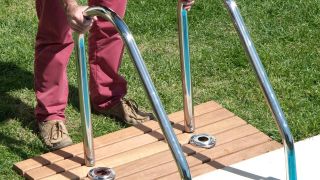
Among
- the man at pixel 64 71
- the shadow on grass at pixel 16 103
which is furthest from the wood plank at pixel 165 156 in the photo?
the shadow on grass at pixel 16 103

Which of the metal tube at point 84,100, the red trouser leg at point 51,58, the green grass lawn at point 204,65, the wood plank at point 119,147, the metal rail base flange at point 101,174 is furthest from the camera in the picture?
the green grass lawn at point 204,65

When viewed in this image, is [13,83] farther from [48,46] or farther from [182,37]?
[182,37]

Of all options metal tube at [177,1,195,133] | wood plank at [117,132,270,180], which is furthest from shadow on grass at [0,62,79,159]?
metal tube at [177,1,195,133]

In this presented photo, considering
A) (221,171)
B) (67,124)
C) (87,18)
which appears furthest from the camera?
(67,124)

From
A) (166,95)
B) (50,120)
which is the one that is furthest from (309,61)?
(50,120)

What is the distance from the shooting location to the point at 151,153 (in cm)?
445

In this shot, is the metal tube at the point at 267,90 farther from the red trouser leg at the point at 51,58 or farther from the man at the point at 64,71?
the red trouser leg at the point at 51,58

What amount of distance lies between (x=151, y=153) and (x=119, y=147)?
0.19 meters

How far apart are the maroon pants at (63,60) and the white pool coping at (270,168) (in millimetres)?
963

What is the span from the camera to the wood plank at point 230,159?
425 centimetres

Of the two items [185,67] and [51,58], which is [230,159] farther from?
[51,58]

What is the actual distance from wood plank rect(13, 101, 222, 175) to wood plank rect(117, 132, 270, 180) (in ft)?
1.27

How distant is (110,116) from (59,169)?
0.76 meters

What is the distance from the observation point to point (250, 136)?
4.59m
